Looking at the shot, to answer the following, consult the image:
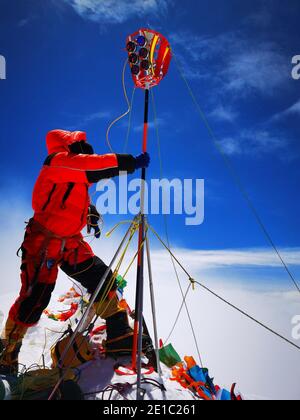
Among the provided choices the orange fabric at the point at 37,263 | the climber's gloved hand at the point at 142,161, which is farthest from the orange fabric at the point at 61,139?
the orange fabric at the point at 37,263

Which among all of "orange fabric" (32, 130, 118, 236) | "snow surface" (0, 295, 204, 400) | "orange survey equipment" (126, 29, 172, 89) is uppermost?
A: "orange survey equipment" (126, 29, 172, 89)

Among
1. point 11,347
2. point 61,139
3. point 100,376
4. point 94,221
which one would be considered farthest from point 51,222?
point 100,376

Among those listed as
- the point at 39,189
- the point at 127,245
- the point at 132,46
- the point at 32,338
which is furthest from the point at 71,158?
the point at 32,338

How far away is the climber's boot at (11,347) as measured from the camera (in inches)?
160

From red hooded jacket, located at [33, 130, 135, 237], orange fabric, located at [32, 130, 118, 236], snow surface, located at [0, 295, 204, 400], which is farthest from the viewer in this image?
orange fabric, located at [32, 130, 118, 236]

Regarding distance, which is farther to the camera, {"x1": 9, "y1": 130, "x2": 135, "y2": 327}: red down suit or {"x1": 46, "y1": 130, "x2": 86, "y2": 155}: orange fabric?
{"x1": 46, "y1": 130, "x2": 86, "y2": 155}: orange fabric

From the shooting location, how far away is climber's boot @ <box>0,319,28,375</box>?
4.07 m

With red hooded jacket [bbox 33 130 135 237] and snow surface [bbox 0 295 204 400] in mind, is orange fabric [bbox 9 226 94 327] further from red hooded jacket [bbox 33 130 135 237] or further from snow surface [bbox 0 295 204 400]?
snow surface [bbox 0 295 204 400]

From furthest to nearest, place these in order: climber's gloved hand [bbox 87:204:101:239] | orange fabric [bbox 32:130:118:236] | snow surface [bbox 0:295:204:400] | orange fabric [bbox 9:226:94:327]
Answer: climber's gloved hand [bbox 87:204:101:239] → orange fabric [bbox 9:226:94:327] → orange fabric [bbox 32:130:118:236] → snow surface [bbox 0:295:204:400]

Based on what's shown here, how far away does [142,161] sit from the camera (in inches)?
152

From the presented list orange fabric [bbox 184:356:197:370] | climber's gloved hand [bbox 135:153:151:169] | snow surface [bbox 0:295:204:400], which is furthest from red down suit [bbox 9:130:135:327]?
orange fabric [bbox 184:356:197:370]

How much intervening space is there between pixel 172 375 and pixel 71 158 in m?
3.14

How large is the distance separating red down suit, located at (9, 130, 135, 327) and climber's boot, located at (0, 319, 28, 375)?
0.11 metres

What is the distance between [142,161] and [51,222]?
1459mm
